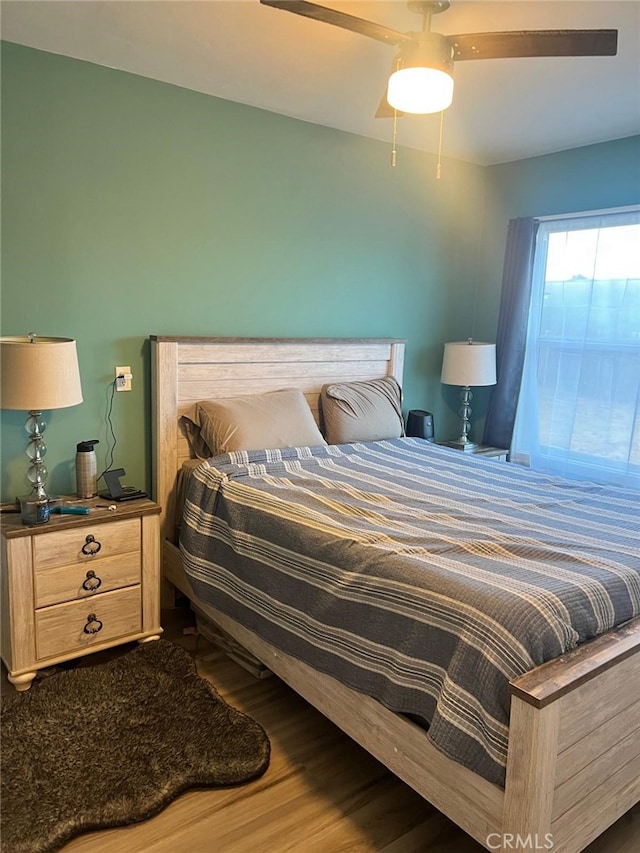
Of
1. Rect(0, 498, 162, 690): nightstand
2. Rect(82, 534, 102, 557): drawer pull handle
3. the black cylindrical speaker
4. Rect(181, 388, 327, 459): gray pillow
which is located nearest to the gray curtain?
the black cylindrical speaker

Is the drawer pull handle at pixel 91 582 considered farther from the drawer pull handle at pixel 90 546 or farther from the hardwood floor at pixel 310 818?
the hardwood floor at pixel 310 818

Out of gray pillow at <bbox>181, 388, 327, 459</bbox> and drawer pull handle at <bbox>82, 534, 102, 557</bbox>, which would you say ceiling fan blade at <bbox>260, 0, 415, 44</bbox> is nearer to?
gray pillow at <bbox>181, 388, 327, 459</bbox>

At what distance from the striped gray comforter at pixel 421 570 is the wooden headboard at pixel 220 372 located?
12.5 inches

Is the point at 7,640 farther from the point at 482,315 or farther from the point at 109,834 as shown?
the point at 482,315

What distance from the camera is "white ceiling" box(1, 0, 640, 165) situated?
210cm

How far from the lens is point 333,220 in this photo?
3424mm

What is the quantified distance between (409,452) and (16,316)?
1923 mm

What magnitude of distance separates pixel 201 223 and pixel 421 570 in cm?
204

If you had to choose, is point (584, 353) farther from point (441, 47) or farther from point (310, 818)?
point (310, 818)

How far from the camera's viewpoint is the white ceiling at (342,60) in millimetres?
2096

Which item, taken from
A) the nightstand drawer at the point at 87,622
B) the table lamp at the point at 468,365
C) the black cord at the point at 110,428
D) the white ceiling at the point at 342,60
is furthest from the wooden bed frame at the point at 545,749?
the table lamp at the point at 468,365

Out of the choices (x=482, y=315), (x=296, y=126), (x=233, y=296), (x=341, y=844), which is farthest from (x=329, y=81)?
(x=341, y=844)

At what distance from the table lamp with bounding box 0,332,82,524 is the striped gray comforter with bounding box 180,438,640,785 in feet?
1.99
